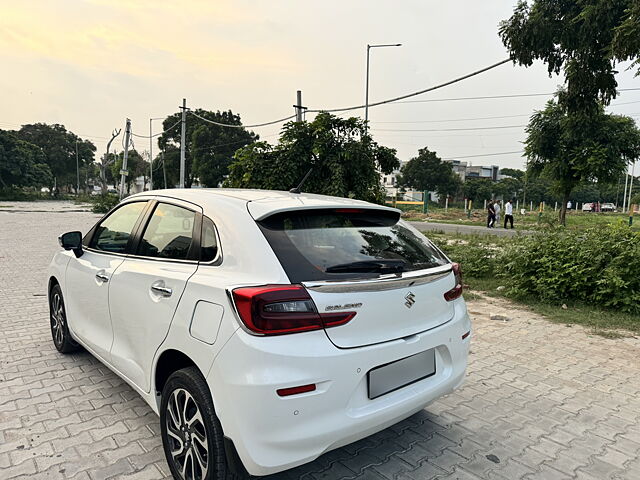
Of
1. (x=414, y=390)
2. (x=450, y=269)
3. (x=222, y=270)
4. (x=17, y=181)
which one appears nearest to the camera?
(x=222, y=270)

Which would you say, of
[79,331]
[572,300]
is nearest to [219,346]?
[79,331]

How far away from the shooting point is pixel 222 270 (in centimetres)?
226

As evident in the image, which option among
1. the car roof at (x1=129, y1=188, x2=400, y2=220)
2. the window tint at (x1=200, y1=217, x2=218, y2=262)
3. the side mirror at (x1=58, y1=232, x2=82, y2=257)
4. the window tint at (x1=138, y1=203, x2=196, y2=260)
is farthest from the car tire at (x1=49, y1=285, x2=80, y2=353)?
the window tint at (x1=200, y1=217, x2=218, y2=262)

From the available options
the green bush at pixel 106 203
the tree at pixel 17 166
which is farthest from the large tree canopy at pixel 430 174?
the tree at pixel 17 166

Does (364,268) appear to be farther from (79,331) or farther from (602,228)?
(602,228)

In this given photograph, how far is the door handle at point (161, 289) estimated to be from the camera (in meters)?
2.45

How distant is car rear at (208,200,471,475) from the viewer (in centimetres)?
195

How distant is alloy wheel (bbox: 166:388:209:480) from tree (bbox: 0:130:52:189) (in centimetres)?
6144

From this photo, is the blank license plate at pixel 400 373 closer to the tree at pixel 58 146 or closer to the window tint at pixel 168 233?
the window tint at pixel 168 233

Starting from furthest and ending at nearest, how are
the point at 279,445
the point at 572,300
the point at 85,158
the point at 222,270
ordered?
1. the point at 85,158
2. the point at 572,300
3. the point at 222,270
4. the point at 279,445

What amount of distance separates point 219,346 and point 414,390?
3.54 feet

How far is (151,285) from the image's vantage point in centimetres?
262

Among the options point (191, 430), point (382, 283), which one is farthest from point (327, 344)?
point (191, 430)

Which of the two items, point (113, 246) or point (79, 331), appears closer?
point (113, 246)
